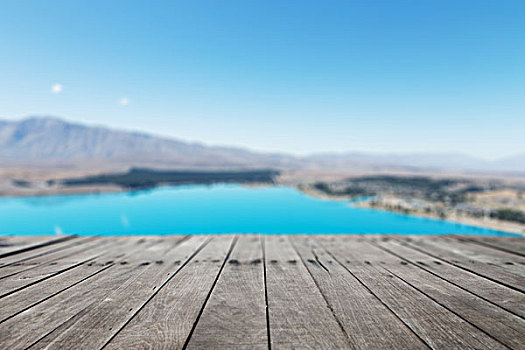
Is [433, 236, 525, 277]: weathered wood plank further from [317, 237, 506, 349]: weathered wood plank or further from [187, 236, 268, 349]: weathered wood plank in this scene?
[187, 236, 268, 349]: weathered wood plank

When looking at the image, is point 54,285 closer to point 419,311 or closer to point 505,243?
point 419,311

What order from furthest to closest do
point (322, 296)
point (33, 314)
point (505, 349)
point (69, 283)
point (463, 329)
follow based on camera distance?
point (69, 283) < point (322, 296) < point (33, 314) < point (463, 329) < point (505, 349)

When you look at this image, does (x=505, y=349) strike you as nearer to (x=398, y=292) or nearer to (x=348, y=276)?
(x=398, y=292)

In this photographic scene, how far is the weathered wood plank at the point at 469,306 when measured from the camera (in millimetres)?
1241

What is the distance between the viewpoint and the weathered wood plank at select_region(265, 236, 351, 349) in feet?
3.84

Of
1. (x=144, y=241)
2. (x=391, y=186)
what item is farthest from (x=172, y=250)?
(x=391, y=186)

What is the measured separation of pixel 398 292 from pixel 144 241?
8.23 feet

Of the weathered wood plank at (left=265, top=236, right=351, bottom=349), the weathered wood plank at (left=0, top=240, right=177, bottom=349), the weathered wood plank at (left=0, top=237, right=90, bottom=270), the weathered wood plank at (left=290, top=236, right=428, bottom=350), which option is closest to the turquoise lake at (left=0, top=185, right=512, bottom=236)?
the weathered wood plank at (left=0, top=237, right=90, bottom=270)

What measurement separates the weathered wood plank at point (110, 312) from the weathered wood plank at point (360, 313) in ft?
3.43

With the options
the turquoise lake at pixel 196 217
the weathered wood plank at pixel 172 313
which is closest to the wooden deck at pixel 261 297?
the weathered wood plank at pixel 172 313

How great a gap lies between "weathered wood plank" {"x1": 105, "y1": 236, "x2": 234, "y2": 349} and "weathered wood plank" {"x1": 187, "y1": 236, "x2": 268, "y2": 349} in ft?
0.19

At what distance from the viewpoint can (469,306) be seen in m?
1.49

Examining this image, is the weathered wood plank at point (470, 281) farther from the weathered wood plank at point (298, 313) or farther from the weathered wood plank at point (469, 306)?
the weathered wood plank at point (298, 313)

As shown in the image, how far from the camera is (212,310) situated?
143 centimetres
